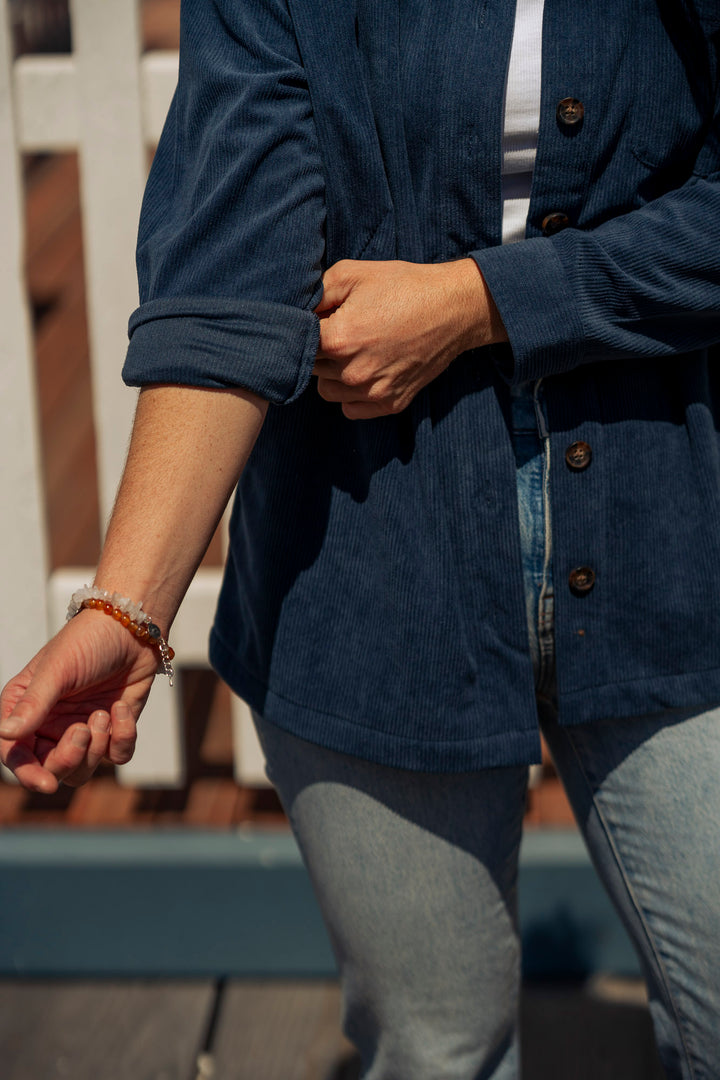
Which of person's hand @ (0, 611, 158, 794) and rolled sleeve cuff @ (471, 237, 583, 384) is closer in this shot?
person's hand @ (0, 611, 158, 794)

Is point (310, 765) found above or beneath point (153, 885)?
above

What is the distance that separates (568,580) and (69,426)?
3421 millimetres

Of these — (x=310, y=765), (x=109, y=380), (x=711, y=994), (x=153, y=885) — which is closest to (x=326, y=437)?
(x=310, y=765)

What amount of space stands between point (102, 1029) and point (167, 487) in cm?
131

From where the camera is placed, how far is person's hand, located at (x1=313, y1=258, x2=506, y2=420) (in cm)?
87

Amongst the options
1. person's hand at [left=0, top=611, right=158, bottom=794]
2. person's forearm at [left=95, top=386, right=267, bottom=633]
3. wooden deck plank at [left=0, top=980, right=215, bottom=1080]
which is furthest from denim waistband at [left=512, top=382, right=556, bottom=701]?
wooden deck plank at [left=0, top=980, right=215, bottom=1080]

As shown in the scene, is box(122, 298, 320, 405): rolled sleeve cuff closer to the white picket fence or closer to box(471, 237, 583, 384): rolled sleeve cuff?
box(471, 237, 583, 384): rolled sleeve cuff

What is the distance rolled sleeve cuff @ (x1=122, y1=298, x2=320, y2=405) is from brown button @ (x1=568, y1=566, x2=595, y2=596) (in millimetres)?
314

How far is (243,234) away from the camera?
2.77ft

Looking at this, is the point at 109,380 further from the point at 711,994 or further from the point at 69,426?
the point at 69,426

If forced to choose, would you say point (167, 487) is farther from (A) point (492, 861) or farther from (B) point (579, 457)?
(A) point (492, 861)

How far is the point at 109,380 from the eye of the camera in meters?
1.75

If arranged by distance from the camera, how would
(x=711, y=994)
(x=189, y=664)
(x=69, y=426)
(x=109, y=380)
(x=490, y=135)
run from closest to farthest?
(x=490, y=135)
(x=711, y=994)
(x=109, y=380)
(x=189, y=664)
(x=69, y=426)

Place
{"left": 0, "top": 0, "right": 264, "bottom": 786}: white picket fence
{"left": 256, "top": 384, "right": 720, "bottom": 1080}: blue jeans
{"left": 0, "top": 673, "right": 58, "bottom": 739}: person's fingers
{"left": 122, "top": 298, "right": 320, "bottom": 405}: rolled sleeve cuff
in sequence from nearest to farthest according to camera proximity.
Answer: {"left": 0, "top": 673, "right": 58, "bottom": 739}: person's fingers < {"left": 122, "top": 298, "right": 320, "bottom": 405}: rolled sleeve cuff < {"left": 256, "top": 384, "right": 720, "bottom": 1080}: blue jeans < {"left": 0, "top": 0, "right": 264, "bottom": 786}: white picket fence
